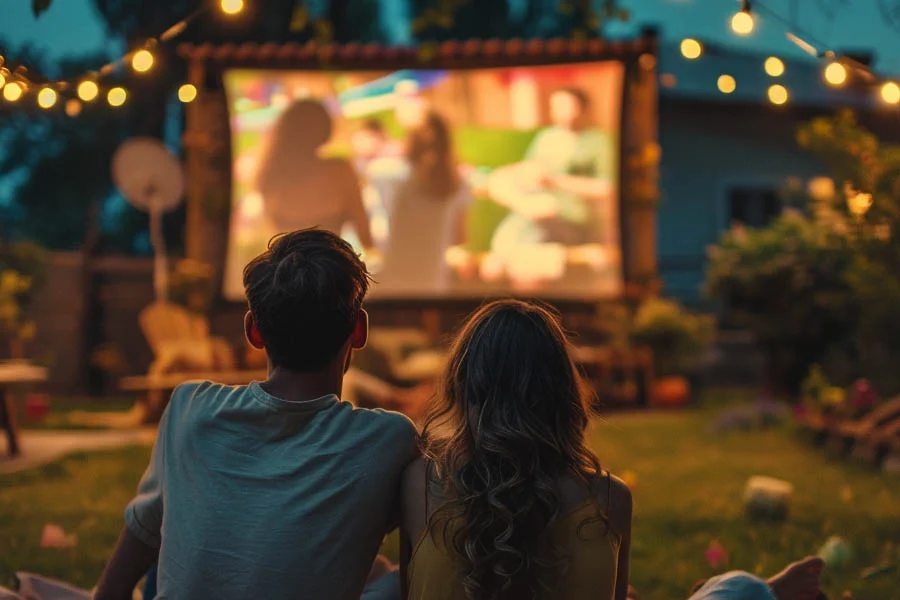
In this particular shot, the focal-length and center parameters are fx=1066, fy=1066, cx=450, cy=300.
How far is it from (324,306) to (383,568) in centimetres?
86

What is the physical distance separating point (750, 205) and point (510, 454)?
13.2m

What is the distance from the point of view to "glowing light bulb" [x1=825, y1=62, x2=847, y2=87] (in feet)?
12.8

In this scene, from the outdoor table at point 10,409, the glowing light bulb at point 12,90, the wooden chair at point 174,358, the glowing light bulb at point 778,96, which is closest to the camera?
the glowing light bulb at point 12,90

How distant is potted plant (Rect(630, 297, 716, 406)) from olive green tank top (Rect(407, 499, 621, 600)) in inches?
274

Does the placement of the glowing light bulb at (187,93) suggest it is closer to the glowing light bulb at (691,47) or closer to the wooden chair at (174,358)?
the glowing light bulb at (691,47)

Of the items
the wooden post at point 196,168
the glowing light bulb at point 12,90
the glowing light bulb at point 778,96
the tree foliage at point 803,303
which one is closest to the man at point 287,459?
the glowing light bulb at point 12,90

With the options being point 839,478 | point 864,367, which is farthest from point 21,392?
point 864,367

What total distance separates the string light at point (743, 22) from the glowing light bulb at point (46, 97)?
2375mm

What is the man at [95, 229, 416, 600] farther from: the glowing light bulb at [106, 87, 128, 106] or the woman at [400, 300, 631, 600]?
the glowing light bulb at [106, 87, 128, 106]

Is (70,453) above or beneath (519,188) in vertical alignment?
beneath

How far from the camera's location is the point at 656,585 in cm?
338

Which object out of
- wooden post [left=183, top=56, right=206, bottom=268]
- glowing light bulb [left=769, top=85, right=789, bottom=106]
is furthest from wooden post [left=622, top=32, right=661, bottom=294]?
glowing light bulb [left=769, top=85, right=789, bottom=106]

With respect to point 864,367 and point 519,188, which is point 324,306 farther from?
point 519,188

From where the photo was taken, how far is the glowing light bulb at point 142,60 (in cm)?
385
